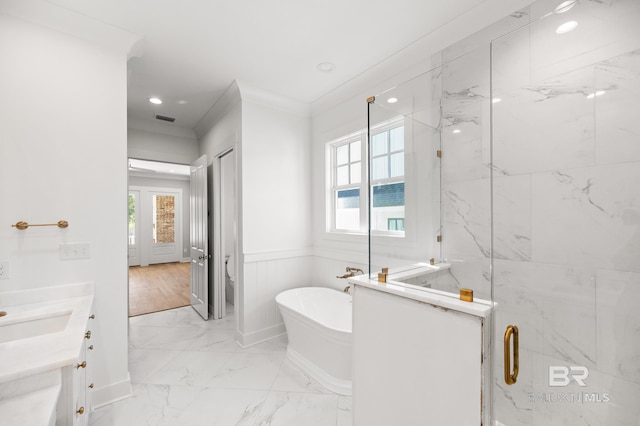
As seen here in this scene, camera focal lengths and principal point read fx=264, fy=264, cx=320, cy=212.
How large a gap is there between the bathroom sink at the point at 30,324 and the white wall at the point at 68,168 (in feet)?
1.18

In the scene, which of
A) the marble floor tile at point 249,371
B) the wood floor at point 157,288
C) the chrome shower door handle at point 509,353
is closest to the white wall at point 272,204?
the marble floor tile at point 249,371

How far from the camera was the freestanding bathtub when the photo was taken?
6.85 ft

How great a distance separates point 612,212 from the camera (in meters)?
1.29

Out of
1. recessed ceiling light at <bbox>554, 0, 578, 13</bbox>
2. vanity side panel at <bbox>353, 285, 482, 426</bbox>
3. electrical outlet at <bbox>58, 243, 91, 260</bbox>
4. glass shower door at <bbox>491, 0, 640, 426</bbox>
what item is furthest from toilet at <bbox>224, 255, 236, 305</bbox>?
recessed ceiling light at <bbox>554, 0, 578, 13</bbox>

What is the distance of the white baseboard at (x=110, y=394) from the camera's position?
74.5 inches

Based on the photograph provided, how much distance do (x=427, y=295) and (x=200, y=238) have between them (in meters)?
3.35

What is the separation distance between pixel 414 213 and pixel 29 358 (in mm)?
1946

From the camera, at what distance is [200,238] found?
373cm

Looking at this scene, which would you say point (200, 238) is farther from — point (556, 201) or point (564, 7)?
point (564, 7)

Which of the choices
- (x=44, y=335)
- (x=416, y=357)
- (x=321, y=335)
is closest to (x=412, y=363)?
(x=416, y=357)

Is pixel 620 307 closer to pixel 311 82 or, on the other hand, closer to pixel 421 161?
pixel 421 161

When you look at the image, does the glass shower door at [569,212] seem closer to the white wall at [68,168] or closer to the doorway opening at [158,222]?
the white wall at [68,168]

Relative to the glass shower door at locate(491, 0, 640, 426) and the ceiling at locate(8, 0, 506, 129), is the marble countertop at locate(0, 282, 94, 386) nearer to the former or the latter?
the glass shower door at locate(491, 0, 640, 426)

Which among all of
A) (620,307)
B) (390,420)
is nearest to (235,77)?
(390,420)
